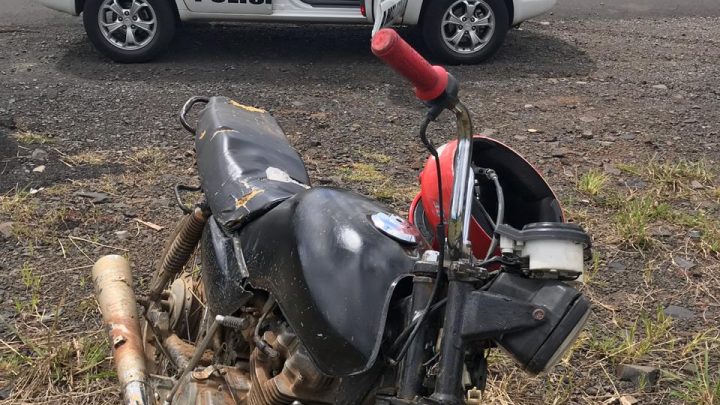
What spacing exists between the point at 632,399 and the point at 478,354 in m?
1.65

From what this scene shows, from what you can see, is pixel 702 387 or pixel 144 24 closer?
pixel 702 387

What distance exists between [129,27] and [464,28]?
2742 mm

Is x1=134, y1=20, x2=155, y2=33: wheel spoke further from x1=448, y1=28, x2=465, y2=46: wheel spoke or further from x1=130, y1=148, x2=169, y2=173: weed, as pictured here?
x1=448, y1=28, x2=465, y2=46: wheel spoke

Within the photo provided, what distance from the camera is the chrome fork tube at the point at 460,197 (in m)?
1.53

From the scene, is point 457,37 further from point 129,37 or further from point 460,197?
point 460,197

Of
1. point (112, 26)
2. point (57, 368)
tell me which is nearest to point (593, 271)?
point (57, 368)

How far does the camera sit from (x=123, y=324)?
8.90ft

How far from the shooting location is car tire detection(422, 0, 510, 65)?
6.86 meters

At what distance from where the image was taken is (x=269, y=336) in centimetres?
211

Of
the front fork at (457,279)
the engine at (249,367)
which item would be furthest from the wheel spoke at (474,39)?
the front fork at (457,279)

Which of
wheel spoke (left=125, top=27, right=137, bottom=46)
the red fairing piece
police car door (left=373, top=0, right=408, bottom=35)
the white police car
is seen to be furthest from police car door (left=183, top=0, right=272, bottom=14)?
the red fairing piece

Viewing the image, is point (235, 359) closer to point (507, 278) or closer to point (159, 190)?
point (507, 278)

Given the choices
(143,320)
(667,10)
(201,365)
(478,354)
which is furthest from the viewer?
(667,10)

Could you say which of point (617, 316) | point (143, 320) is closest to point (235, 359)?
point (143, 320)
